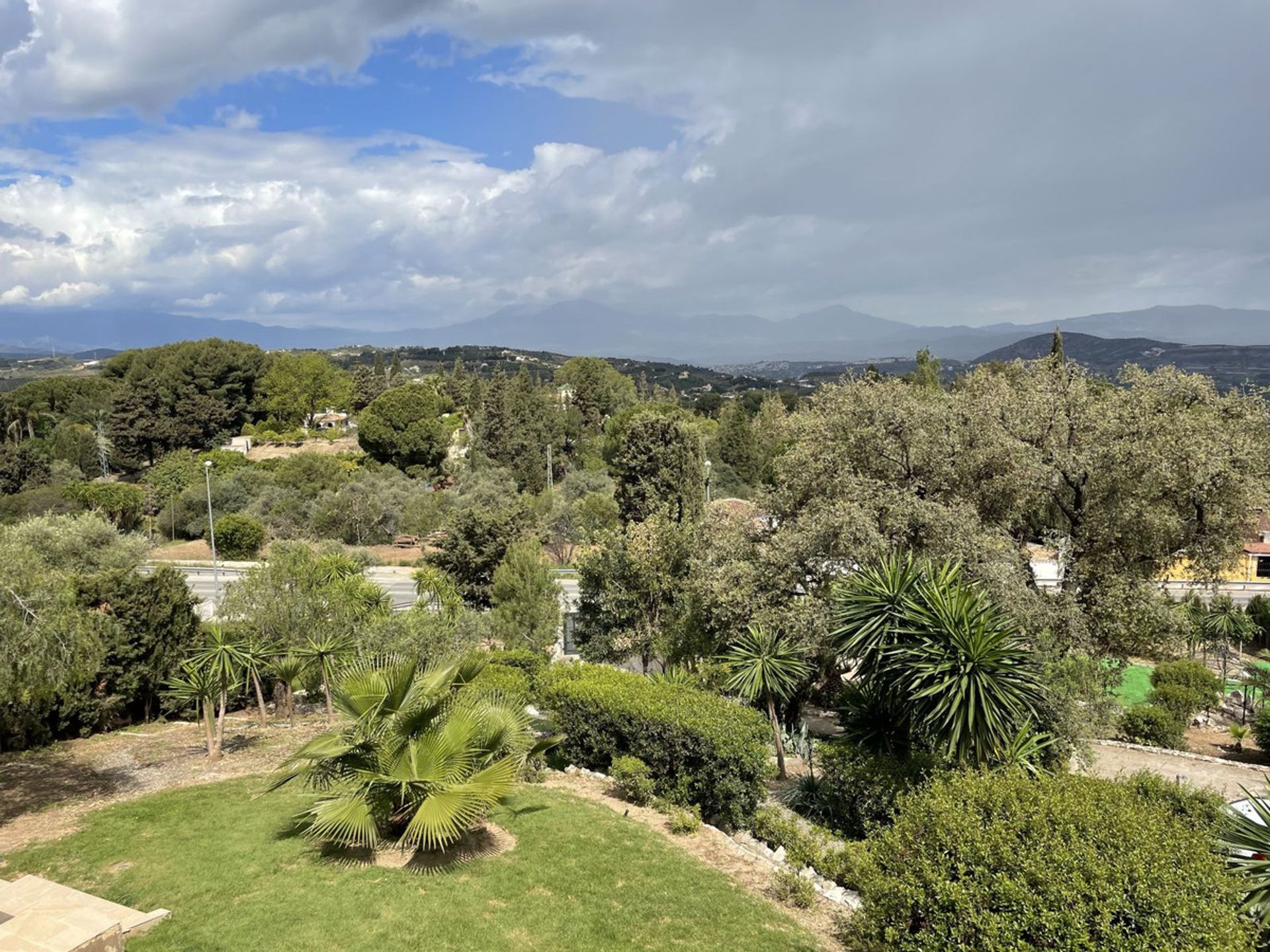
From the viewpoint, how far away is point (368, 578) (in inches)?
1318

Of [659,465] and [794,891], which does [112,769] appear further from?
[659,465]

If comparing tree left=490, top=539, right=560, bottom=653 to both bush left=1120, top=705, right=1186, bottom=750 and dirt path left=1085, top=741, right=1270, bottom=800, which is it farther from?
bush left=1120, top=705, right=1186, bottom=750

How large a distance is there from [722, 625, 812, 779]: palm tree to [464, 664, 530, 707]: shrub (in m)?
4.04

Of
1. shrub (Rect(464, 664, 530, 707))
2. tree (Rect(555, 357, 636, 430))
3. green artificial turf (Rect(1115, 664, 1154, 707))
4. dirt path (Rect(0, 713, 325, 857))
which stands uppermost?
tree (Rect(555, 357, 636, 430))

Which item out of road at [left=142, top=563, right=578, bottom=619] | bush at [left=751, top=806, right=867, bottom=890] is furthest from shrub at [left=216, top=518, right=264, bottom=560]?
bush at [left=751, top=806, right=867, bottom=890]

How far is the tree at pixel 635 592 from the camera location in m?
19.6

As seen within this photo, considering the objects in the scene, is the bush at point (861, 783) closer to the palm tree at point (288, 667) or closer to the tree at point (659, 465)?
the palm tree at point (288, 667)

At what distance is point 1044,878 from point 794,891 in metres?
3.72

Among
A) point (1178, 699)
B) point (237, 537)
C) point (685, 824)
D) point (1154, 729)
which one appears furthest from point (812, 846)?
point (237, 537)

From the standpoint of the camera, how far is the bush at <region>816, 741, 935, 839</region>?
11.4 metres

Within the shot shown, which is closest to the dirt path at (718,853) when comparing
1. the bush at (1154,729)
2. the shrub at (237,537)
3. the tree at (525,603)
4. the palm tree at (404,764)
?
the palm tree at (404,764)

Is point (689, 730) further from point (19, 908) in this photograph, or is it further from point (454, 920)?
point (19, 908)

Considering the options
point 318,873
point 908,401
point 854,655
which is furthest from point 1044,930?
point 908,401

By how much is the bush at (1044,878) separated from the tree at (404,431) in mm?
58110
